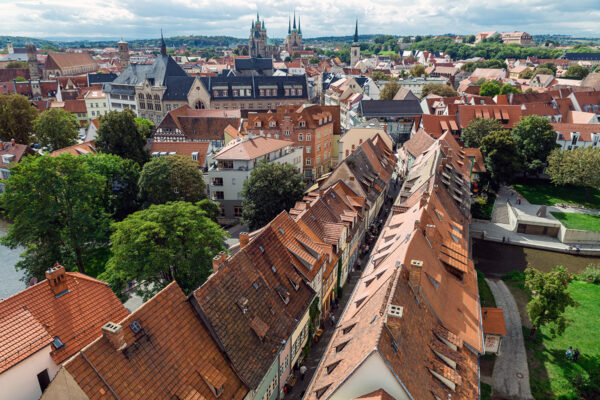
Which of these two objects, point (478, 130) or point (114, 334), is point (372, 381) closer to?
point (114, 334)

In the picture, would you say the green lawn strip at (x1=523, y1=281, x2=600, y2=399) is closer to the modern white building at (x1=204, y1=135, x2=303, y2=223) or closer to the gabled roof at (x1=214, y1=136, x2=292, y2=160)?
the modern white building at (x1=204, y1=135, x2=303, y2=223)

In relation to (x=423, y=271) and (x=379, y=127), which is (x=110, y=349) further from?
(x=379, y=127)

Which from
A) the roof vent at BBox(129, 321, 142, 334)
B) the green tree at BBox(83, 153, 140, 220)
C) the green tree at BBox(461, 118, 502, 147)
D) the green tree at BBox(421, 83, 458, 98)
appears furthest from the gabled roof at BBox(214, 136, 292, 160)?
the green tree at BBox(421, 83, 458, 98)

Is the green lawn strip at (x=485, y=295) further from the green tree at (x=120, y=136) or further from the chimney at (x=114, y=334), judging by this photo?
the green tree at (x=120, y=136)

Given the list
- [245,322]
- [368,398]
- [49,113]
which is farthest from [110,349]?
[49,113]

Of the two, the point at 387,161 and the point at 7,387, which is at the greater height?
the point at 387,161

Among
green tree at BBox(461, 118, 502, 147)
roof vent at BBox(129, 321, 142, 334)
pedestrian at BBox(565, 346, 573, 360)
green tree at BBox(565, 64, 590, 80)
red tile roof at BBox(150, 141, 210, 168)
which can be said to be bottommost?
pedestrian at BBox(565, 346, 573, 360)
